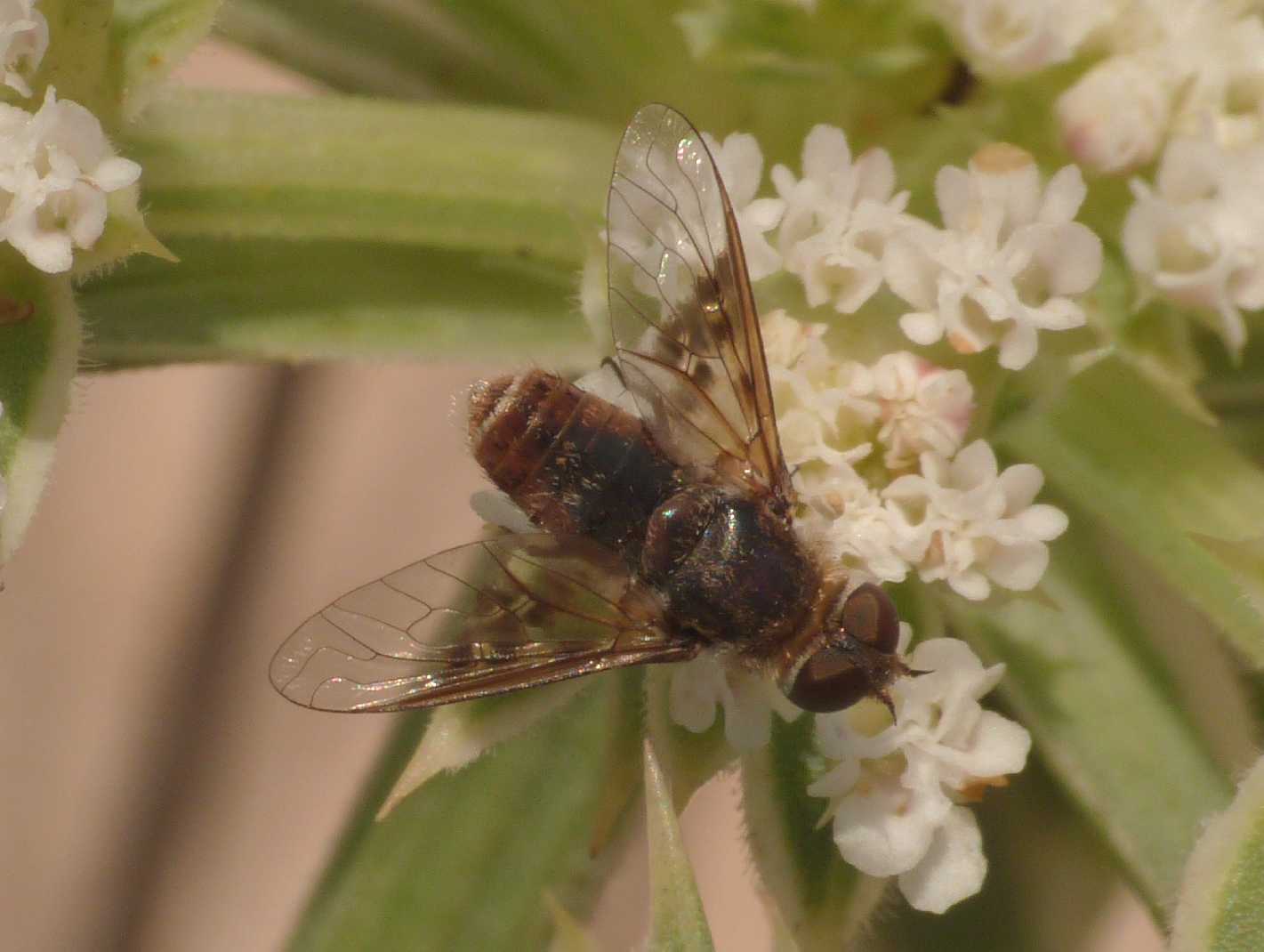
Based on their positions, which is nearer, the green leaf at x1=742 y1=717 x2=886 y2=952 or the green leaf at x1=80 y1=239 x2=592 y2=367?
the green leaf at x1=742 y1=717 x2=886 y2=952

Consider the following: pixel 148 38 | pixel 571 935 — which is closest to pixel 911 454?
pixel 571 935

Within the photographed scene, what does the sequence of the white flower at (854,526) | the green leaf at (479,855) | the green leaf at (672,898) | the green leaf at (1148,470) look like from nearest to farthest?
the green leaf at (672,898) → the white flower at (854,526) → the green leaf at (1148,470) → the green leaf at (479,855)

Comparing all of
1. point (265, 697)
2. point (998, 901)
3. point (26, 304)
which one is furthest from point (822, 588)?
point (265, 697)

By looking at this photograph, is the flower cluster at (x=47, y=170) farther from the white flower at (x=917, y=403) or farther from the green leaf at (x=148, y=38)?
the white flower at (x=917, y=403)

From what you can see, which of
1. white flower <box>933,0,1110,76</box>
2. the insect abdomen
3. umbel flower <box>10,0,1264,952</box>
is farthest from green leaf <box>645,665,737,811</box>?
white flower <box>933,0,1110,76</box>

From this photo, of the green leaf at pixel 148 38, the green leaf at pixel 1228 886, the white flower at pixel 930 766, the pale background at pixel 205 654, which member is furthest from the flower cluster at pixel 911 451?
the pale background at pixel 205 654

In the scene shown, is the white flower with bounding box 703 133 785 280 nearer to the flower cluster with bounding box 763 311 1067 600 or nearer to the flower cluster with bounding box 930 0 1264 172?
the flower cluster with bounding box 763 311 1067 600

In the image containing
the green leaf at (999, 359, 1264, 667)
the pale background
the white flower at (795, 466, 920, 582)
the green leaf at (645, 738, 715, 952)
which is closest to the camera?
the green leaf at (645, 738, 715, 952)
